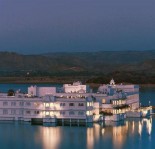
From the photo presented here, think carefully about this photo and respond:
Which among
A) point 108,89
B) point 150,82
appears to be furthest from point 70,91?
point 150,82

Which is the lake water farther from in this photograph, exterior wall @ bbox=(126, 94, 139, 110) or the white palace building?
exterior wall @ bbox=(126, 94, 139, 110)

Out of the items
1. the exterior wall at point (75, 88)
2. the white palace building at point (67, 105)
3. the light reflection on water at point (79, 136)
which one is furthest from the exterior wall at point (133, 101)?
the light reflection on water at point (79, 136)

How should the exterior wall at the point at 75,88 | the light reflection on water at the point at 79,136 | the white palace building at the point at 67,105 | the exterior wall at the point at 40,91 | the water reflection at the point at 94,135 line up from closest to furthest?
the light reflection on water at the point at 79,136 → the water reflection at the point at 94,135 → the white palace building at the point at 67,105 → the exterior wall at the point at 40,91 → the exterior wall at the point at 75,88

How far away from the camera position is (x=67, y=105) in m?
48.8

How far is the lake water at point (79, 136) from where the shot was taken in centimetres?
3981

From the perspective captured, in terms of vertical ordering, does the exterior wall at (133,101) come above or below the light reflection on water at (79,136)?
above

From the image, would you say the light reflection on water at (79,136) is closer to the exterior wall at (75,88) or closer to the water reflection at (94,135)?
the water reflection at (94,135)

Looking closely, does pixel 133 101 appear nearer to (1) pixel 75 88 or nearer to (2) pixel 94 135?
(1) pixel 75 88

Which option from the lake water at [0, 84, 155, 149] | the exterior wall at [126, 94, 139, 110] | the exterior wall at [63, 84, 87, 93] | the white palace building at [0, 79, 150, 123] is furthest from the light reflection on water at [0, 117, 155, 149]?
the exterior wall at [126, 94, 139, 110]


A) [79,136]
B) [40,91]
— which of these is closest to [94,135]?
[79,136]

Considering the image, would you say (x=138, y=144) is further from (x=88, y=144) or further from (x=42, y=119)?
(x=42, y=119)

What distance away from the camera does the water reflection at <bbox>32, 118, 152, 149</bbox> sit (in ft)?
132

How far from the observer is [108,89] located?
52.1 meters

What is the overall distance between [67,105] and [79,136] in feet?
19.2
